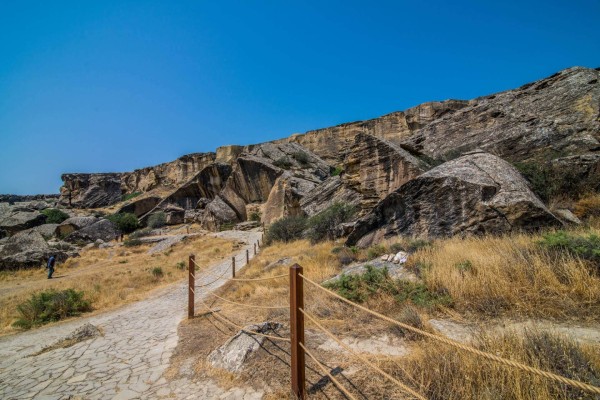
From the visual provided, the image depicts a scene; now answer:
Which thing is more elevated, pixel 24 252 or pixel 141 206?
pixel 141 206

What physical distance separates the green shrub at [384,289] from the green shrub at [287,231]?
11.2 metres

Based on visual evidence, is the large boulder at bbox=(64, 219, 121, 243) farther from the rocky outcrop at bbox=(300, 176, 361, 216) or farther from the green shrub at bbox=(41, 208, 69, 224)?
the rocky outcrop at bbox=(300, 176, 361, 216)

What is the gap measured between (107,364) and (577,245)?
27.2ft

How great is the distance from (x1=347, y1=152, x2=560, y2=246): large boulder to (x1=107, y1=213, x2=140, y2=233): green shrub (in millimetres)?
37721

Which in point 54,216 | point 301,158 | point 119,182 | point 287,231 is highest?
point 119,182

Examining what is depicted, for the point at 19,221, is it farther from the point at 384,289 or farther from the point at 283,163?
the point at 384,289

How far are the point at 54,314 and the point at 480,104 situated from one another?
19.3 m

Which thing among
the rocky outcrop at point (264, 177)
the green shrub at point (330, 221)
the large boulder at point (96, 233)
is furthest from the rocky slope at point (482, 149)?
the large boulder at point (96, 233)

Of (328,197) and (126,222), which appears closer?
(328,197)

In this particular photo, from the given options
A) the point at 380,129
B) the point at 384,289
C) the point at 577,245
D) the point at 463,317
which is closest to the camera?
the point at 463,317

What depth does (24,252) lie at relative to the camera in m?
20.7

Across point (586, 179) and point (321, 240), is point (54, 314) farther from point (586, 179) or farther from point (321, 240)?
point (586, 179)

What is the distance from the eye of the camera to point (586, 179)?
852 cm

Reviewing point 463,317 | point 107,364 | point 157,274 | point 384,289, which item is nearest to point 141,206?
point 157,274
